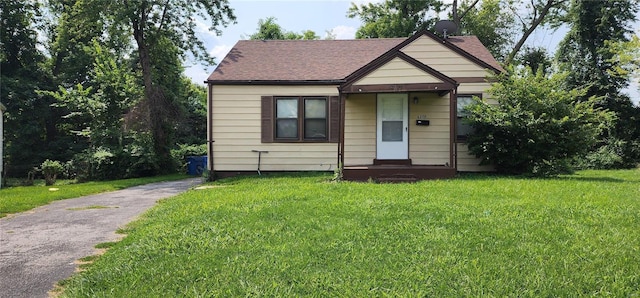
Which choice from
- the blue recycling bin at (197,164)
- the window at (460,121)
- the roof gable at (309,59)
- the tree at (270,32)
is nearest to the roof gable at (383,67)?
the roof gable at (309,59)

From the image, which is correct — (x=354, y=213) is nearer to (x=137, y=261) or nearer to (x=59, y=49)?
(x=137, y=261)

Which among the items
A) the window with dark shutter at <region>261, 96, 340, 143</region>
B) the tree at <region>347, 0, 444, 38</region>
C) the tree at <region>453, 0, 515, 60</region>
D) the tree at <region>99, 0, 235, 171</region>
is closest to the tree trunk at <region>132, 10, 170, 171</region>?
the tree at <region>99, 0, 235, 171</region>

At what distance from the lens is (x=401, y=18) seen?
2577 cm

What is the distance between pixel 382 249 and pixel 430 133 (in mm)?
7282

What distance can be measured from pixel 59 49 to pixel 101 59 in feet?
33.1

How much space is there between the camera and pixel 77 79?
25750mm

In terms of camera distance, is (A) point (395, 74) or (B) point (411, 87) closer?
(B) point (411, 87)

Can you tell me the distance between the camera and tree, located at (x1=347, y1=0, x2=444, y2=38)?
25469mm

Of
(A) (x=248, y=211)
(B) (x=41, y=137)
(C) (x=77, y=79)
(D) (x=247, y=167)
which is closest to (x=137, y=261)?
(A) (x=248, y=211)

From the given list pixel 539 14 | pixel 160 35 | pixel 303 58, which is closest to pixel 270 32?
pixel 160 35

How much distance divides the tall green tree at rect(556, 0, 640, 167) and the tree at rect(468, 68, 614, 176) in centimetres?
967

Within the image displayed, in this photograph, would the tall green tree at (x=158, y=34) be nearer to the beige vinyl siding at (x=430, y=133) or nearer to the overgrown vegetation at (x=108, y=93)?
the overgrown vegetation at (x=108, y=93)

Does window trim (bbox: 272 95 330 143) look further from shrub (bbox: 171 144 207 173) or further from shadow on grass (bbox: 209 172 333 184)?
shrub (bbox: 171 144 207 173)

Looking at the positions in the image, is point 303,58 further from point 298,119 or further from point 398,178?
point 398,178
